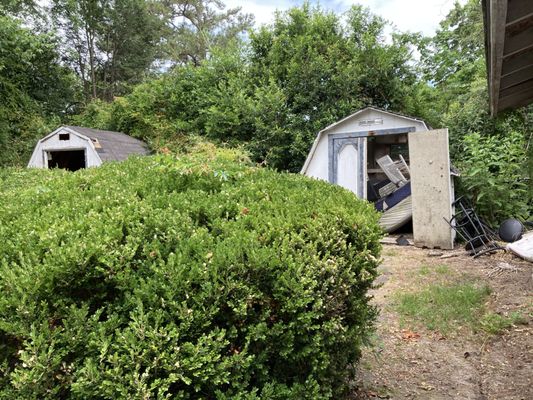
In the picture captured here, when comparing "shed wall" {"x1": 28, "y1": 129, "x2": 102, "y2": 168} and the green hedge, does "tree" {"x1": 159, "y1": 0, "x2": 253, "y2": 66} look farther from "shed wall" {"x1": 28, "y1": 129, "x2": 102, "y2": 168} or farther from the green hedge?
the green hedge

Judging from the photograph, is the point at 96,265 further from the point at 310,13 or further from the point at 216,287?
the point at 310,13

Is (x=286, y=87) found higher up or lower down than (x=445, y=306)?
higher up

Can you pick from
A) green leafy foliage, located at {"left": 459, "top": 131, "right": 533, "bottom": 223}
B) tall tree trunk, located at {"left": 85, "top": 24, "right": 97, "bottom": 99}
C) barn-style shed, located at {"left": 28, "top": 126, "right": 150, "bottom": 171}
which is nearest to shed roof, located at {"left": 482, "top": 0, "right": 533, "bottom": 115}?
green leafy foliage, located at {"left": 459, "top": 131, "right": 533, "bottom": 223}

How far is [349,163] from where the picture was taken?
→ 347 inches

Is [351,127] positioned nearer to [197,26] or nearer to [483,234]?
→ [483,234]

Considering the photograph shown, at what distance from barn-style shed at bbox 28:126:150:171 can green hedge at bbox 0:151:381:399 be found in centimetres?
844

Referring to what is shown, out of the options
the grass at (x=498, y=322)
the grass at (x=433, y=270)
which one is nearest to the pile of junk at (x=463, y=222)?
the grass at (x=433, y=270)

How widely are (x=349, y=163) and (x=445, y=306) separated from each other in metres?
5.27

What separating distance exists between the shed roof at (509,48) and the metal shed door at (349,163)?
4.19 m

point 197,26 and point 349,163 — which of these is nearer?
point 349,163

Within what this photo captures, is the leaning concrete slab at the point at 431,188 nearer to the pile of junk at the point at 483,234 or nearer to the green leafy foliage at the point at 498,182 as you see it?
the pile of junk at the point at 483,234

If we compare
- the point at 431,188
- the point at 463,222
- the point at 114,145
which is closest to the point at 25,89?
the point at 114,145

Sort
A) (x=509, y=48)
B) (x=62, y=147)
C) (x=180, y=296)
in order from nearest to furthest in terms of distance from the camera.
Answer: (x=180, y=296) < (x=509, y=48) < (x=62, y=147)

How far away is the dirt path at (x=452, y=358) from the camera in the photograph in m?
2.56
